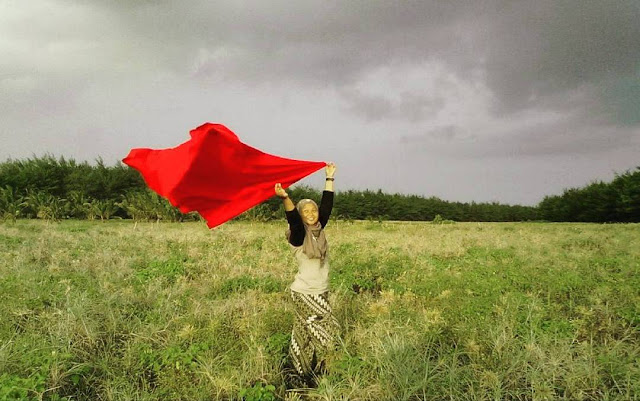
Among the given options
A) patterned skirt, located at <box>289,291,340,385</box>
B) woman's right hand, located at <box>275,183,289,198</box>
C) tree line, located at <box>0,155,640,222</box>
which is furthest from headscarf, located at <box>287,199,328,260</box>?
tree line, located at <box>0,155,640,222</box>

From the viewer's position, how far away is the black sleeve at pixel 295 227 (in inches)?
189

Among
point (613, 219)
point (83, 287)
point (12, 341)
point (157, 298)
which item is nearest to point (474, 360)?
point (157, 298)

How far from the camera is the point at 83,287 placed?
289 inches

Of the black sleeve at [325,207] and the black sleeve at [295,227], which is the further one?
the black sleeve at [325,207]

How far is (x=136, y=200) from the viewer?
894 inches

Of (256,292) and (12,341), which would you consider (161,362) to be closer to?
(12,341)

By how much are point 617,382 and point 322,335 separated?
2.89 meters

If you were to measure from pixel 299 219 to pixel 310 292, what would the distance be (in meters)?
0.78

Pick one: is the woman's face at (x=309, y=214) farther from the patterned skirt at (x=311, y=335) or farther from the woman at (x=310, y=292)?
the patterned skirt at (x=311, y=335)

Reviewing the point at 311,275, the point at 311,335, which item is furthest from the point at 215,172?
the point at 311,335

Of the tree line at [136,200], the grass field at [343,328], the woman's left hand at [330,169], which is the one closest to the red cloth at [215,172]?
the woman's left hand at [330,169]

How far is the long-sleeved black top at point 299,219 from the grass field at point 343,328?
124cm

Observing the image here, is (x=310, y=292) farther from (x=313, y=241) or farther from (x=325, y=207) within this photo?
(x=325, y=207)

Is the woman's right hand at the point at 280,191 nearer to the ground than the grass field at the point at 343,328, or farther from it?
farther from it
